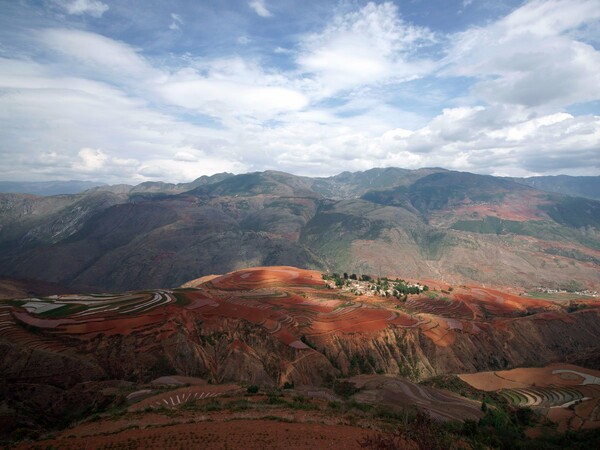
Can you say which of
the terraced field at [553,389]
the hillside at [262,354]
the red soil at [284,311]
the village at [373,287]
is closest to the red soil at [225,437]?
the hillside at [262,354]

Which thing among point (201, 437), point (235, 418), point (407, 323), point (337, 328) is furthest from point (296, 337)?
point (201, 437)

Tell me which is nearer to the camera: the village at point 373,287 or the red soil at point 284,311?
the red soil at point 284,311

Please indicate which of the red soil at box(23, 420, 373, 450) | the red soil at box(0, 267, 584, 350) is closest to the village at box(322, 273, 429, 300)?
the red soil at box(0, 267, 584, 350)

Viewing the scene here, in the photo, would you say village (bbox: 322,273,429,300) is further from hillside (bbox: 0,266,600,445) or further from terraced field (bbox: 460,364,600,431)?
terraced field (bbox: 460,364,600,431)

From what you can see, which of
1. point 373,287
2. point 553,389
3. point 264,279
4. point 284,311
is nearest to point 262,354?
point 284,311

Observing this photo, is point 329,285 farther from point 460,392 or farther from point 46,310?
point 46,310

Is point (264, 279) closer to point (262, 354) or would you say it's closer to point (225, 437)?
point (262, 354)

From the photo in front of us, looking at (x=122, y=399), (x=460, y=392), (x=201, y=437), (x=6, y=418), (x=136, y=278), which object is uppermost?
(x=201, y=437)

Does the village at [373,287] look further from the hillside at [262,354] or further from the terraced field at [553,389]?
the terraced field at [553,389]

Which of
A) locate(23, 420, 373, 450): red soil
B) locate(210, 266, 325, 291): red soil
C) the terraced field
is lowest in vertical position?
the terraced field

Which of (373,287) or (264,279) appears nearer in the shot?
(373,287)

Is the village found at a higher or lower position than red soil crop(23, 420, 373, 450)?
lower
